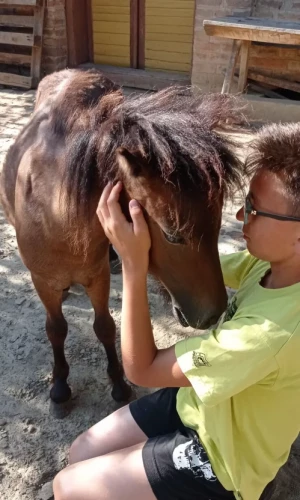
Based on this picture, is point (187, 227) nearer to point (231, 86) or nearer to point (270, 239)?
point (270, 239)

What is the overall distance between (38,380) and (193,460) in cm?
132

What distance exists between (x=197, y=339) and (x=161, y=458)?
431 mm

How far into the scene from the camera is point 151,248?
1.39m

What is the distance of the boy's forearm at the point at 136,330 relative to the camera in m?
1.34

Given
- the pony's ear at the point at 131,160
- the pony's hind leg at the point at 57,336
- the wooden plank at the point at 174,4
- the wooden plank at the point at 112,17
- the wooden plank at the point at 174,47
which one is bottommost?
the pony's hind leg at the point at 57,336

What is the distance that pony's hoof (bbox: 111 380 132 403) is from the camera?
2.33 m

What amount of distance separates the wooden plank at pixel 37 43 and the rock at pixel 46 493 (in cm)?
746

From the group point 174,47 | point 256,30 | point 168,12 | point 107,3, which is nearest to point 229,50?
point 256,30

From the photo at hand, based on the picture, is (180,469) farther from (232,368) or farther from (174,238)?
(174,238)

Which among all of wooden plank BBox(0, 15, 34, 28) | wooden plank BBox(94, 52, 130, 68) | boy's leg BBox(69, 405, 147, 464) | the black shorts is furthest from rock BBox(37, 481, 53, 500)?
wooden plank BBox(94, 52, 130, 68)

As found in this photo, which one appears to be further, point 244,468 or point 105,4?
point 105,4

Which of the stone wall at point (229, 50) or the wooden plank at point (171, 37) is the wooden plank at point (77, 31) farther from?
the stone wall at point (229, 50)

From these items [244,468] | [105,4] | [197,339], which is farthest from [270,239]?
[105,4]

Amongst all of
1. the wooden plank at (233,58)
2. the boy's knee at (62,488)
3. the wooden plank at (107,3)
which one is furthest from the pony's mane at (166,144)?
the wooden plank at (107,3)
